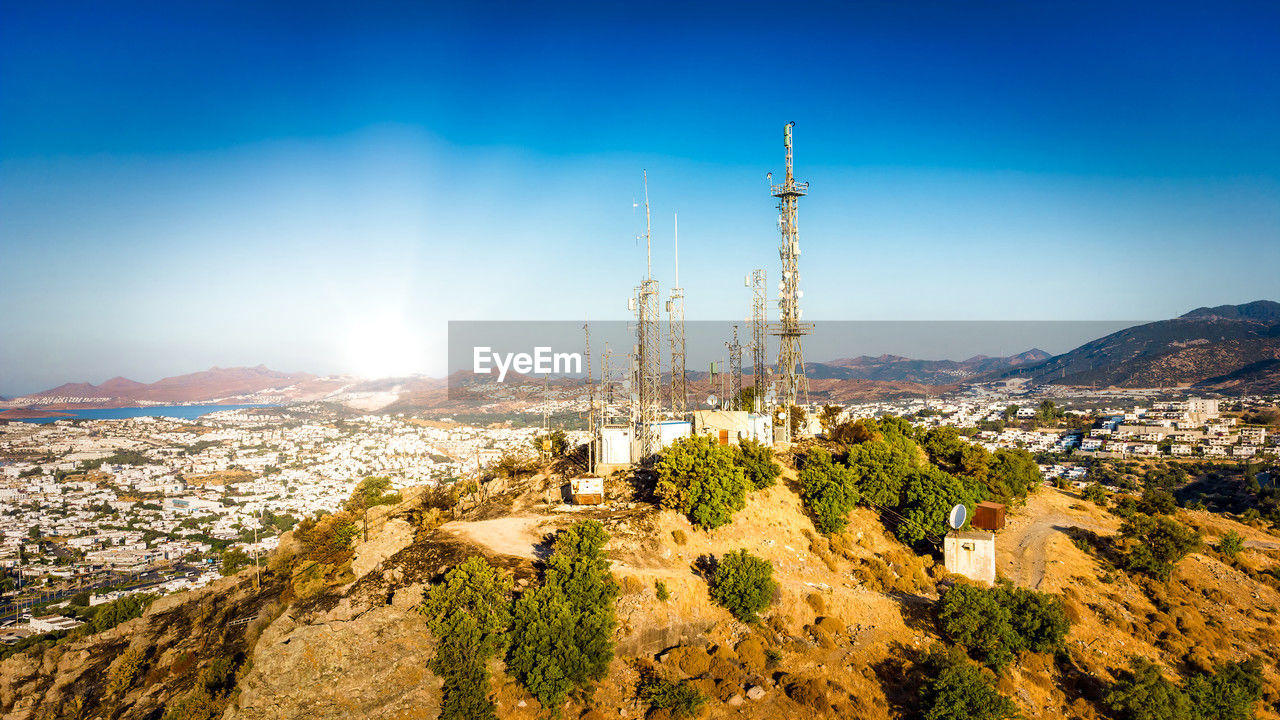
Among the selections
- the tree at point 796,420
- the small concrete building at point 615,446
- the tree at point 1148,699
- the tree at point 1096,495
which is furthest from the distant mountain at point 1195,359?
Answer: the small concrete building at point 615,446

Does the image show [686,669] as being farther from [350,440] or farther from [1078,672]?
[350,440]

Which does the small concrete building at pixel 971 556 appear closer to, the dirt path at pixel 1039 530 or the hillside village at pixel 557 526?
the hillside village at pixel 557 526

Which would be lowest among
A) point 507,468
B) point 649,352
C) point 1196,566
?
point 1196,566

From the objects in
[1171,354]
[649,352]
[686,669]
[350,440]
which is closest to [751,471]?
[649,352]

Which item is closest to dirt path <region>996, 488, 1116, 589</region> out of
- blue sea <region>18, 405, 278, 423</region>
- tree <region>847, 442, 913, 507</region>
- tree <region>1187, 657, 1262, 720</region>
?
tree <region>847, 442, 913, 507</region>

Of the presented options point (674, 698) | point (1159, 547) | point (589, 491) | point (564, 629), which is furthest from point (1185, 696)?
point (589, 491)

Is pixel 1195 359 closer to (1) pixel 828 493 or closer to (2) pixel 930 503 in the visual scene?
(2) pixel 930 503
